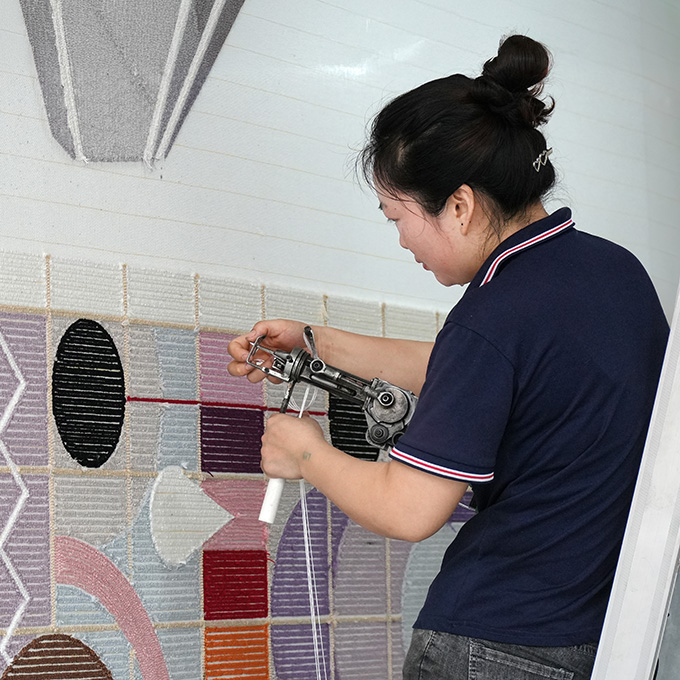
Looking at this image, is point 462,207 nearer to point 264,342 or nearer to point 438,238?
point 438,238

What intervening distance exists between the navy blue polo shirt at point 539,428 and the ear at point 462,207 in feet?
0.18

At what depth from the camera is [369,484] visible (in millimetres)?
908

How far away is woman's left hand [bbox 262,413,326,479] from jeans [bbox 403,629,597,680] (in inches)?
9.7

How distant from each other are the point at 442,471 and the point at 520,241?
0.84 ft

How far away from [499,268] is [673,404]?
215 millimetres

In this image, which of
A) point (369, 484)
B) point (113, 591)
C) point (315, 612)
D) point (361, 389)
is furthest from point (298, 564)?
point (369, 484)

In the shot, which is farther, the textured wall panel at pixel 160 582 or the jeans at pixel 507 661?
the textured wall panel at pixel 160 582

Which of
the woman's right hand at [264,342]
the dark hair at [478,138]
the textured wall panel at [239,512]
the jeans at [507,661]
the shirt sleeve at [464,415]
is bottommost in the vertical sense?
the textured wall panel at [239,512]

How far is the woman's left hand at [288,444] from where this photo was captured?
1.01 metres

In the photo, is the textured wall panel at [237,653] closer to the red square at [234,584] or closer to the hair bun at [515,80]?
the red square at [234,584]

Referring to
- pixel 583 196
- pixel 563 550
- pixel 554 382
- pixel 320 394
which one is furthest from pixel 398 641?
pixel 583 196

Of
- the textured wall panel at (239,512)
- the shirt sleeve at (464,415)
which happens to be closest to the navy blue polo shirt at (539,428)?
the shirt sleeve at (464,415)

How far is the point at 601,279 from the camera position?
0.91 meters

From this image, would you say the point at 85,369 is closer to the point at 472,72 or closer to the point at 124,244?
the point at 124,244
